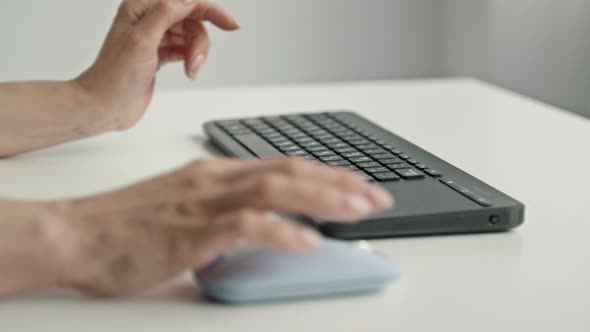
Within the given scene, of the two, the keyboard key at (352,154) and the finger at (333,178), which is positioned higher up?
the finger at (333,178)

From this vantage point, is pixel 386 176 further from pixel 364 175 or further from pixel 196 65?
pixel 196 65

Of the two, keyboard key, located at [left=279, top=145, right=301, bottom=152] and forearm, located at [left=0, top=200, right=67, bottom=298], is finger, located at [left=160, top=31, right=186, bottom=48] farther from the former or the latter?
forearm, located at [left=0, top=200, right=67, bottom=298]

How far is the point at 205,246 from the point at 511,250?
0.94 feet

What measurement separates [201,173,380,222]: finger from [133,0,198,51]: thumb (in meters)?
0.61

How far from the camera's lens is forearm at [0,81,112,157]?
119 cm

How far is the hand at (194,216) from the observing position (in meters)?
0.65

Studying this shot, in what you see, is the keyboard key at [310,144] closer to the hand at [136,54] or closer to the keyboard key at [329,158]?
the keyboard key at [329,158]

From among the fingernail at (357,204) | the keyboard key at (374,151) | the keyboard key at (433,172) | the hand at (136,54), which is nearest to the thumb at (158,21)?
the hand at (136,54)

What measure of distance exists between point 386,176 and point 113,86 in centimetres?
45

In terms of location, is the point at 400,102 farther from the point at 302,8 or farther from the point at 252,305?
the point at 302,8

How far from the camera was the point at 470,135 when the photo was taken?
4.27ft

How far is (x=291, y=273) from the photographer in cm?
69

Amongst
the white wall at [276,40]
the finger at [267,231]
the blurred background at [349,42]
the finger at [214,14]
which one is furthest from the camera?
the white wall at [276,40]

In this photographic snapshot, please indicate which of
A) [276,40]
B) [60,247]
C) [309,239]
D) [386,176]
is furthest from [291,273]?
[276,40]
